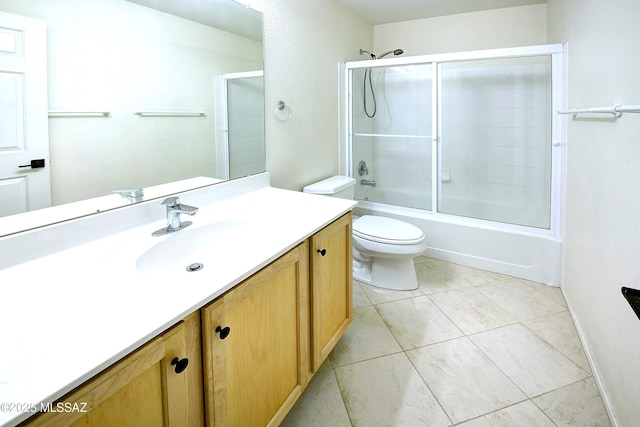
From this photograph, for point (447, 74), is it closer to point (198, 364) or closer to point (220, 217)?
point (220, 217)

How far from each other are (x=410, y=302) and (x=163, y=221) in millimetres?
1565

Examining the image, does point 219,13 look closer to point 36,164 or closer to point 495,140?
point 36,164

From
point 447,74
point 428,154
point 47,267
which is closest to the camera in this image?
point 47,267

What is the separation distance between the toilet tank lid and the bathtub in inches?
25.0

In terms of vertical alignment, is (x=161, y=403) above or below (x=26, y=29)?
below

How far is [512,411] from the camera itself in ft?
4.67

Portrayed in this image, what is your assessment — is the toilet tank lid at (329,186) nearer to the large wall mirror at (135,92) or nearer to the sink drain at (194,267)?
the large wall mirror at (135,92)

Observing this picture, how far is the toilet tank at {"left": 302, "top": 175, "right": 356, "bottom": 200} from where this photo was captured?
2416 millimetres

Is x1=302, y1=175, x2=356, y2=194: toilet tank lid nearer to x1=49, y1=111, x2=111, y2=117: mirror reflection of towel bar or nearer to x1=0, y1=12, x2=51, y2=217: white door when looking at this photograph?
x1=49, y1=111, x2=111, y2=117: mirror reflection of towel bar

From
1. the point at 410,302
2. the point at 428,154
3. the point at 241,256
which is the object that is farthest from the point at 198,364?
the point at 428,154

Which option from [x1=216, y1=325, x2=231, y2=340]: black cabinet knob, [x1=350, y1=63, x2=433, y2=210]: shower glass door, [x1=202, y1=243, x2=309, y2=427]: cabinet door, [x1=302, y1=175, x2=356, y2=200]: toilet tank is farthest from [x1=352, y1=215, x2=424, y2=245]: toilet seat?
[x1=216, y1=325, x2=231, y2=340]: black cabinet knob

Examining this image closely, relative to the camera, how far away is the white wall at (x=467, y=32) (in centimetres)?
294

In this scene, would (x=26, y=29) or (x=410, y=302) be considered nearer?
(x=26, y=29)

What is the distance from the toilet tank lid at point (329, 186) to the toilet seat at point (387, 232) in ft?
0.93
